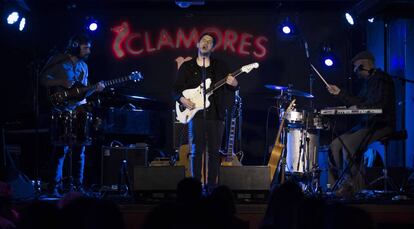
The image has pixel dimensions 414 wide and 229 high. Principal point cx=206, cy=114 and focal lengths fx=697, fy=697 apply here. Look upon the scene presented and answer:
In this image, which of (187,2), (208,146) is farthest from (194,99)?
(187,2)

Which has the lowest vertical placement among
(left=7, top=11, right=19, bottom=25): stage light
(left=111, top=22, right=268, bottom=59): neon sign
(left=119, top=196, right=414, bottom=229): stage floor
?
(left=119, top=196, right=414, bottom=229): stage floor

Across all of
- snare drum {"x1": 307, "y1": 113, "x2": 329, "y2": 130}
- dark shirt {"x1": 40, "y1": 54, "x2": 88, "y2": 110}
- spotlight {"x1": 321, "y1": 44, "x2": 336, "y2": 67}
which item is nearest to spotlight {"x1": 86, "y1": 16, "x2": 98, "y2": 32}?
dark shirt {"x1": 40, "y1": 54, "x2": 88, "y2": 110}

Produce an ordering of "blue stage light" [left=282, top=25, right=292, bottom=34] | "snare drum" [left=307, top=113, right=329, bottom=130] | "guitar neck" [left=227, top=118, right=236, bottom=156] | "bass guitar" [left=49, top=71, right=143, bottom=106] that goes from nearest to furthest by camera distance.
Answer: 1. "bass guitar" [left=49, top=71, right=143, bottom=106]
2. "snare drum" [left=307, top=113, right=329, bottom=130]
3. "guitar neck" [left=227, top=118, right=236, bottom=156]
4. "blue stage light" [left=282, top=25, right=292, bottom=34]

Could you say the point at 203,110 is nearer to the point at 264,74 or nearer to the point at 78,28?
the point at 264,74

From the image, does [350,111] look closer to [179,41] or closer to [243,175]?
[243,175]

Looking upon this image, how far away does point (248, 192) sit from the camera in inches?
356

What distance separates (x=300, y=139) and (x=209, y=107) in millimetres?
2317

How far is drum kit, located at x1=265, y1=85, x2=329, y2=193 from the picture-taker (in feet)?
37.2

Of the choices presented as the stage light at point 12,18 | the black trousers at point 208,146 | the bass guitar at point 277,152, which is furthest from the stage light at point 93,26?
the black trousers at point 208,146

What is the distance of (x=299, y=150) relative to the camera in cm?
1155

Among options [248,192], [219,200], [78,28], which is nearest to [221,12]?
[78,28]

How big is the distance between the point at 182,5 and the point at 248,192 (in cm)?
522

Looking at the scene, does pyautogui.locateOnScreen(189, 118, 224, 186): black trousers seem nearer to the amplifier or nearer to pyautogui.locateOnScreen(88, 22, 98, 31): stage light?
the amplifier

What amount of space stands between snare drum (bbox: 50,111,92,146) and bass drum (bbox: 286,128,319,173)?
3.41 metres
